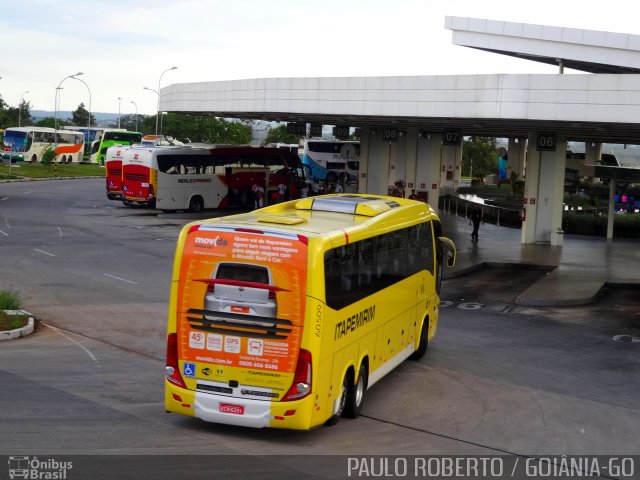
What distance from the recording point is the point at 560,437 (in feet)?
44.5

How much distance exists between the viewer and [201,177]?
50.6m

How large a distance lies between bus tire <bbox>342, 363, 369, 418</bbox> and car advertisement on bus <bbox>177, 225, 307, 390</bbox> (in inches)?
72.4

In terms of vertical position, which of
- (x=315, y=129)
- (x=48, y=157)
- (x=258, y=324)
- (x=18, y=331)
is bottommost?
(x=18, y=331)

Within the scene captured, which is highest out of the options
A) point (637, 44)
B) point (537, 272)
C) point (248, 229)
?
point (637, 44)

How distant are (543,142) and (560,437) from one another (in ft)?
89.3

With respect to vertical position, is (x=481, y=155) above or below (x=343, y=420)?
above

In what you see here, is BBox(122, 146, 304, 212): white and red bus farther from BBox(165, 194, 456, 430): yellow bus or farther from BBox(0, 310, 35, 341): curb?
BBox(165, 194, 456, 430): yellow bus

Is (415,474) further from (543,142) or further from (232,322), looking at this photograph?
(543,142)

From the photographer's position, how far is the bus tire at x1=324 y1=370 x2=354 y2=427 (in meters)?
13.2

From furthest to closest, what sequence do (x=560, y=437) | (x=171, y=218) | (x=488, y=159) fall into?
(x=488, y=159)
(x=171, y=218)
(x=560, y=437)

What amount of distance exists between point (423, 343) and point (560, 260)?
751 inches

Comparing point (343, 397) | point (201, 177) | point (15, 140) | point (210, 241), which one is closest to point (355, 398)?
point (343, 397)

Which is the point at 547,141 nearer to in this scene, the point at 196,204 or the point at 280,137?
the point at 196,204

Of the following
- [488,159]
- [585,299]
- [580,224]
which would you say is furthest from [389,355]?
[488,159]
